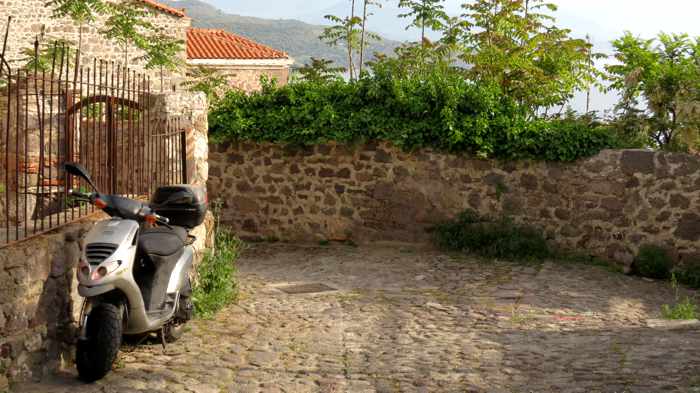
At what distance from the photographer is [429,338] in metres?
6.50

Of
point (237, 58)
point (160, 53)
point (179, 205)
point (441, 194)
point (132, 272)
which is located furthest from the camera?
point (237, 58)

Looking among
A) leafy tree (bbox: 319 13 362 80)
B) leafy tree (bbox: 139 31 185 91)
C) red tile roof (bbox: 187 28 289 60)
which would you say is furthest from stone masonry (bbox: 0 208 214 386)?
red tile roof (bbox: 187 28 289 60)

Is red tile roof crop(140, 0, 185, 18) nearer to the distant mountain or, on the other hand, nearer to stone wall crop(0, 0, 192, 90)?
stone wall crop(0, 0, 192, 90)

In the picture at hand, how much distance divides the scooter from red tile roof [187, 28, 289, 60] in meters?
20.8

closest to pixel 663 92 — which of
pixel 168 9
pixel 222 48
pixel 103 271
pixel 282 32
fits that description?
pixel 103 271

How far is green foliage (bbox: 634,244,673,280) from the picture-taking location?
9.88 m

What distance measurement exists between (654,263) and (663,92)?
9.69 feet

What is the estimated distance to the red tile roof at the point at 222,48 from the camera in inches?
1046

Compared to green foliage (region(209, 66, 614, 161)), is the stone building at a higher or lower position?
higher

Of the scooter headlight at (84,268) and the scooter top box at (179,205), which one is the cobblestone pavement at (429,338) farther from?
the scooter top box at (179,205)

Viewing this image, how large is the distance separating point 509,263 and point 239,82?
18.3 metres

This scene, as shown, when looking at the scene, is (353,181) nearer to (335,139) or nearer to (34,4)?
(335,139)

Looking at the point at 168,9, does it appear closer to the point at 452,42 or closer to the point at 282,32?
the point at 452,42

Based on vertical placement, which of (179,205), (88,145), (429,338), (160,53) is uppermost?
(160,53)
